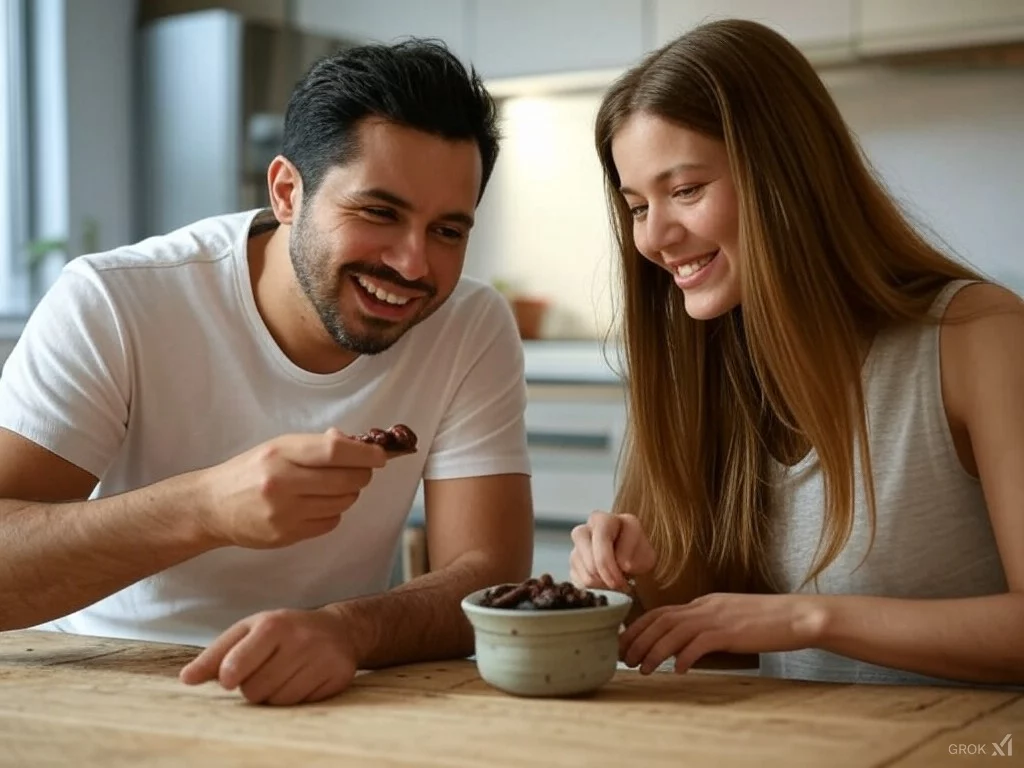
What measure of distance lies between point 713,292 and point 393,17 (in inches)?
131

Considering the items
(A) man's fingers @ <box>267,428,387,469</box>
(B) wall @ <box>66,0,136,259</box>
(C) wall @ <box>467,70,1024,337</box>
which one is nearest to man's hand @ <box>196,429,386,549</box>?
(A) man's fingers @ <box>267,428,387,469</box>

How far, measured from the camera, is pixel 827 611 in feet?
4.83

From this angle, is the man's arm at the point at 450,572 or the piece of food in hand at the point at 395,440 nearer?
the piece of food in hand at the point at 395,440

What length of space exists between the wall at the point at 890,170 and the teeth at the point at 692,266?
2081 mm

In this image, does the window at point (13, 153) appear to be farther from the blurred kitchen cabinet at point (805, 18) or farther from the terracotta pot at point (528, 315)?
the blurred kitchen cabinet at point (805, 18)

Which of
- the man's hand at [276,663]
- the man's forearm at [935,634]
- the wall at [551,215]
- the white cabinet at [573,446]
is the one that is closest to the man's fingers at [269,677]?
the man's hand at [276,663]

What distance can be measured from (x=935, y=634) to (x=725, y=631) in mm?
215

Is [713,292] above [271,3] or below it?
below

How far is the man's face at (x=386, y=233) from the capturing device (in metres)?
1.87

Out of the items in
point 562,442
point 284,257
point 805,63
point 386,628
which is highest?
point 805,63

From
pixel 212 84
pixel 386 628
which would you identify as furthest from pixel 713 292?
pixel 212 84

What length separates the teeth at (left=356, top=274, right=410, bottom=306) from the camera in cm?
192

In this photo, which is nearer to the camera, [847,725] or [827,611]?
[847,725]

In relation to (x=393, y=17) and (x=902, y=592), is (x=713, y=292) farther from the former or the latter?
(x=393, y=17)
